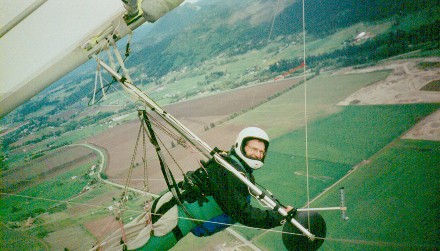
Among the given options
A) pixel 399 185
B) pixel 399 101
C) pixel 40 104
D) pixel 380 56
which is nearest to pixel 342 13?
pixel 380 56

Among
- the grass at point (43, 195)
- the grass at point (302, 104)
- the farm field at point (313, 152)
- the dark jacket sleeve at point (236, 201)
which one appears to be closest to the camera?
the dark jacket sleeve at point (236, 201)

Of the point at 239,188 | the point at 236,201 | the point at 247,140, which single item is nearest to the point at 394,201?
the point at 247,140

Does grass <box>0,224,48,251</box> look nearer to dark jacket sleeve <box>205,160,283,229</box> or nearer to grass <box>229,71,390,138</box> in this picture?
grass <box>229,71,390,138</box>

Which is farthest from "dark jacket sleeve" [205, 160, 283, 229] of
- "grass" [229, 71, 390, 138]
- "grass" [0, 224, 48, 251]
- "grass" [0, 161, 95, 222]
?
"grass" [0, 161, 95, 222]

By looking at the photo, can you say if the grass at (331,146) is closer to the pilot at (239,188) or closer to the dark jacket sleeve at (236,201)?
the pilot at (239,188)

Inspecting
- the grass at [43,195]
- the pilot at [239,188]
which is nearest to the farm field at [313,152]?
the grass at [43,195]

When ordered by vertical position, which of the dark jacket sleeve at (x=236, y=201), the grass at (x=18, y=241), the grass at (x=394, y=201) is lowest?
the grass at (x=394, y=201)

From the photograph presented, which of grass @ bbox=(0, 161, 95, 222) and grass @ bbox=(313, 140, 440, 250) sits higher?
grass @ bbox=(0, 161, 95, 222)

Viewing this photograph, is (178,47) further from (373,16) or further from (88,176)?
(88,176)

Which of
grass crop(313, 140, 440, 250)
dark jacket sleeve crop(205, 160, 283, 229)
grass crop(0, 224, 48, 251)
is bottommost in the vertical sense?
grass crop(313, 140, 440, 250)
